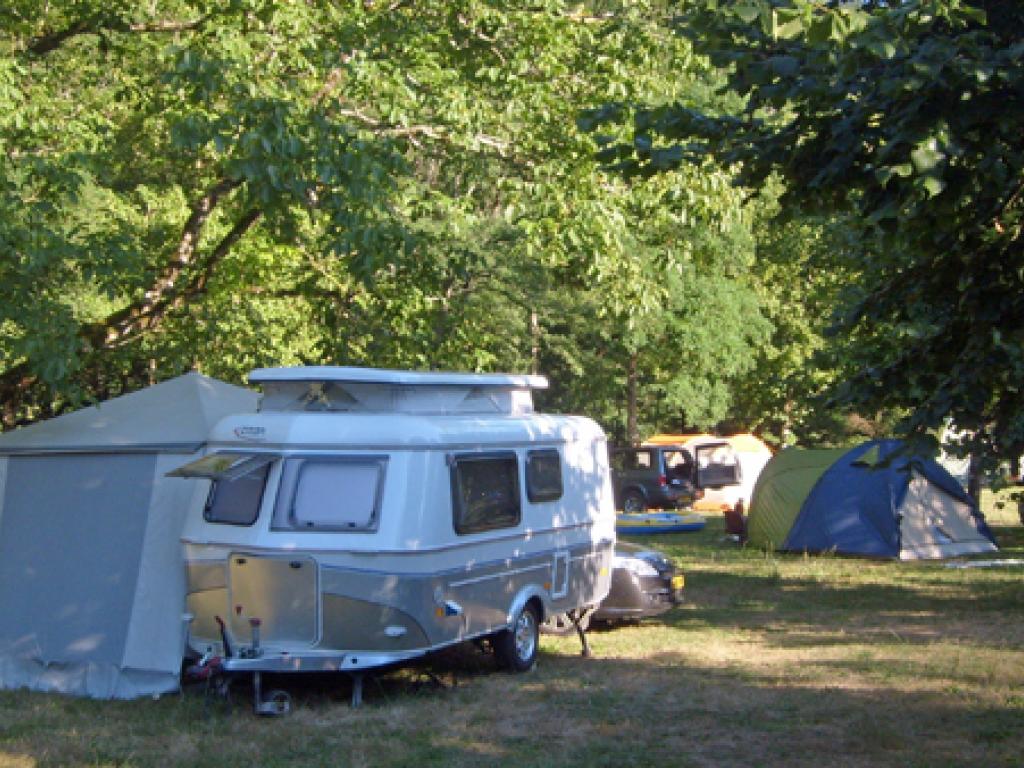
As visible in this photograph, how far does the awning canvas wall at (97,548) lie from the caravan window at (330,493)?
924 millimetres

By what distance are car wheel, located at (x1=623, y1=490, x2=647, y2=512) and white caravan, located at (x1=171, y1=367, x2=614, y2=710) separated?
18.6 m

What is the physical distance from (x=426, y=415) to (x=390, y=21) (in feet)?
15.5

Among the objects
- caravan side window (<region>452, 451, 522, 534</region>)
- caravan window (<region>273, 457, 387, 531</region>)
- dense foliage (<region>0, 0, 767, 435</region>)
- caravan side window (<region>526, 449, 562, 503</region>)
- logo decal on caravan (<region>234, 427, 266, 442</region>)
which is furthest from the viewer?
caravan side window (<region>526, 449, 562, 503</region>)

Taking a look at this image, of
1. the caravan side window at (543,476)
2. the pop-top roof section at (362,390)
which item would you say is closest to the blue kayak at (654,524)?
the caravan side window at (543,476)

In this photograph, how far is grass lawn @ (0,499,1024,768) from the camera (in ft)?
23.9

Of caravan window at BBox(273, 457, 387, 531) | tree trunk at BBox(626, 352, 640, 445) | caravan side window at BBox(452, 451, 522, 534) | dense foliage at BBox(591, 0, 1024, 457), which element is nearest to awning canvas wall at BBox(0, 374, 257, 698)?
caravan window at BBox(273, 457, 387, 531)

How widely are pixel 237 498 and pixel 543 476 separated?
251cm

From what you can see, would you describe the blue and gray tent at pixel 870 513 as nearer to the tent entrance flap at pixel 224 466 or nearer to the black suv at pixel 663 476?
the black suv at pixel 663 476

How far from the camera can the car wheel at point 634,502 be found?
28.2 metres

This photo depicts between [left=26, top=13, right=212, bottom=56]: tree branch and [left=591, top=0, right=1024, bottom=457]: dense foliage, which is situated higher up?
[left=26, top=13, right=212, bottom=56]: tree branch

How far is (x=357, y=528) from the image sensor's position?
27.4 feet

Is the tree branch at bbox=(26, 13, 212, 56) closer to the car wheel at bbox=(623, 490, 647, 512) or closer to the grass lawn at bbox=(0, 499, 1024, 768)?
the grass lawn at bbox=(0, 499, 1024, 768)

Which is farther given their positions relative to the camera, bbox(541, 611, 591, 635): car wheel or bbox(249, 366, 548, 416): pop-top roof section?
bbox(541, 611, 591, 635): car wheel

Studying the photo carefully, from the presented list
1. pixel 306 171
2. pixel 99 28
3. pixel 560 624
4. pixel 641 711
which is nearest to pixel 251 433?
pixel 306 171
